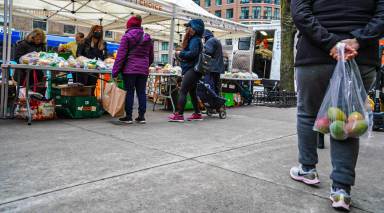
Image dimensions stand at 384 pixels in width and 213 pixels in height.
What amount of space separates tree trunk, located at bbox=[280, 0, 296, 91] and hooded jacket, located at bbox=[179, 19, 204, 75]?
6.55m

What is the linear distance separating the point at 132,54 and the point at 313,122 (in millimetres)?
→ 3924

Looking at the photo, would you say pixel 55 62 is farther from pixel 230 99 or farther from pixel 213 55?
pixel 230 99

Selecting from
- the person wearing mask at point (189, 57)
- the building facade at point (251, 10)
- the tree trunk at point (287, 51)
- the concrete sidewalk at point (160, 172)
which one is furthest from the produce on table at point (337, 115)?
A: the building facade at point (251, 10)

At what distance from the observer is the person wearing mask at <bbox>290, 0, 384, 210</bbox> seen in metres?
Result: 2.43

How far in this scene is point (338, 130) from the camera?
7.82ft

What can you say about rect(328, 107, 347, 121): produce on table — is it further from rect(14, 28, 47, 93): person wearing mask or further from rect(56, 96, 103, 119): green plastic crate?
rect(14, 28, 47, 93): person wearing mask

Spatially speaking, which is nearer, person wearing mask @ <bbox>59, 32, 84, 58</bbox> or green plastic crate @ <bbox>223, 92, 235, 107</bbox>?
person wearing mask @ <bbox>59, 32, 84, 58</bbox>

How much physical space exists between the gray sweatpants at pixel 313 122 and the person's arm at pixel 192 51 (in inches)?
149

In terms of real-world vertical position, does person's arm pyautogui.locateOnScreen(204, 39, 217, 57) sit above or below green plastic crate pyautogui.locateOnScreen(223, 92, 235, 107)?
above

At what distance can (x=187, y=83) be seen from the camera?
6.60 m

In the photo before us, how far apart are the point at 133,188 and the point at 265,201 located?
96 cm

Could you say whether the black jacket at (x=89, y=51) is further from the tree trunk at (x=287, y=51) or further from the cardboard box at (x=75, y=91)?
the tree trunk at (x=287, y=51)

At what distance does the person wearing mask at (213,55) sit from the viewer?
739cm

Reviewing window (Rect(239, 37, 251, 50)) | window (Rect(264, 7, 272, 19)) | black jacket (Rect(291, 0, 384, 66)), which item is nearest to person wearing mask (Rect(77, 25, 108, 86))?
black jacket (Rect(291, 0, 384, 66))
